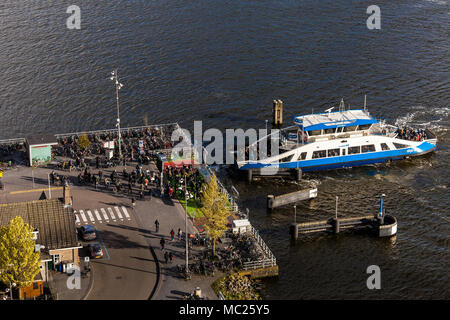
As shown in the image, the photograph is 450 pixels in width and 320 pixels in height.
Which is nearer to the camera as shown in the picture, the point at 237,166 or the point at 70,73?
the point at 237,166

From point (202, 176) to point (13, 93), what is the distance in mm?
56430

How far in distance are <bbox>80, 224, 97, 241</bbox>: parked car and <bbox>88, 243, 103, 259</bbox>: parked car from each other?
2.52m

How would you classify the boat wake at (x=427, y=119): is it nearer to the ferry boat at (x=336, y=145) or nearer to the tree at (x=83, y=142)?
the ferry boat at (x=336, y=145)

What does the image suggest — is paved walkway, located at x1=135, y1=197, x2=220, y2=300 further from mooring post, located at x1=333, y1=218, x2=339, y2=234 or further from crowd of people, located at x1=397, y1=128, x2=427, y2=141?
crowd of people, located at x1=397, y1=128, x2=427, y2=141

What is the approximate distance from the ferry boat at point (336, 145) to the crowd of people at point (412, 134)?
0.69 metres

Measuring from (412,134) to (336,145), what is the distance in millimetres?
16137

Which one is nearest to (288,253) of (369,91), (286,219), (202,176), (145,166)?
(286,219)

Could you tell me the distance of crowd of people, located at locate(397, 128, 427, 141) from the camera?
122 m

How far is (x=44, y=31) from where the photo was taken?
16975 cm

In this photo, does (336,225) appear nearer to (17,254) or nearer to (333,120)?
(333,120)

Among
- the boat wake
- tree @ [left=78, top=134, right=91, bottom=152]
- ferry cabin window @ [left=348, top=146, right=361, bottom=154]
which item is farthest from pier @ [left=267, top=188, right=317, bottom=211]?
the boat wake

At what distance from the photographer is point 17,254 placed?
245ft

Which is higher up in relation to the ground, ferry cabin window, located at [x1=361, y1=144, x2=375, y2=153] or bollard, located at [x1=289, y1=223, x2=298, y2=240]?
ferry cabin window, located at [x1=361, y1=144, x2=375, y2=153]

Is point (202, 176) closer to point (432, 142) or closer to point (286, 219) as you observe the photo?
point (286, 219)
